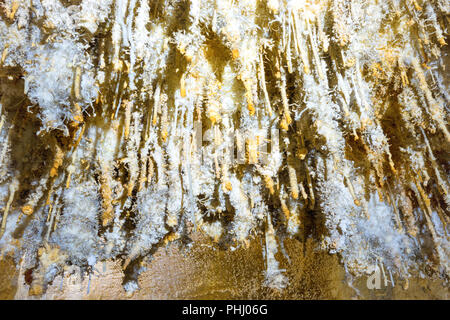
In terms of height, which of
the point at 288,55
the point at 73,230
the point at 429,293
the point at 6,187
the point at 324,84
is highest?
the point at 288,55

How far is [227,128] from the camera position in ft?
5.00

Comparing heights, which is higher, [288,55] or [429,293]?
[288,55]

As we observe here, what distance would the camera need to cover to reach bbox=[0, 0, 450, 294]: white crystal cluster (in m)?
1.25

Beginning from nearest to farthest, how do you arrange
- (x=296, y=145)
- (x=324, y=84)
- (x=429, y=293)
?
1. (x=429, y=293)
2. (x=324, y=84)
3. (x=296, y=145)

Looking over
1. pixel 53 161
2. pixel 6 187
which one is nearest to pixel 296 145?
pixel 53 161

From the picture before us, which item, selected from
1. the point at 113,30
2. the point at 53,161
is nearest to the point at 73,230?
the point at 53,161

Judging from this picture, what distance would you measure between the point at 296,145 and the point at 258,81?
44 centimetres

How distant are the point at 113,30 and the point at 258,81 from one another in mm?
785

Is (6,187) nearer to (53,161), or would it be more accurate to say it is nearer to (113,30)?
(53,161)

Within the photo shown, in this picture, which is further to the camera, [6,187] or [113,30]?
[6,187]

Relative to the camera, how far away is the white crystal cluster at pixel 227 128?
1248 millimetres

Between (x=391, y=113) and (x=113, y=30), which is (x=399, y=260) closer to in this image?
(x=391, y=113)

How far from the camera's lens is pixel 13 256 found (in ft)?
4.44

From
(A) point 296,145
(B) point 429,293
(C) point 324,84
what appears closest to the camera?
(B) point 429,293
